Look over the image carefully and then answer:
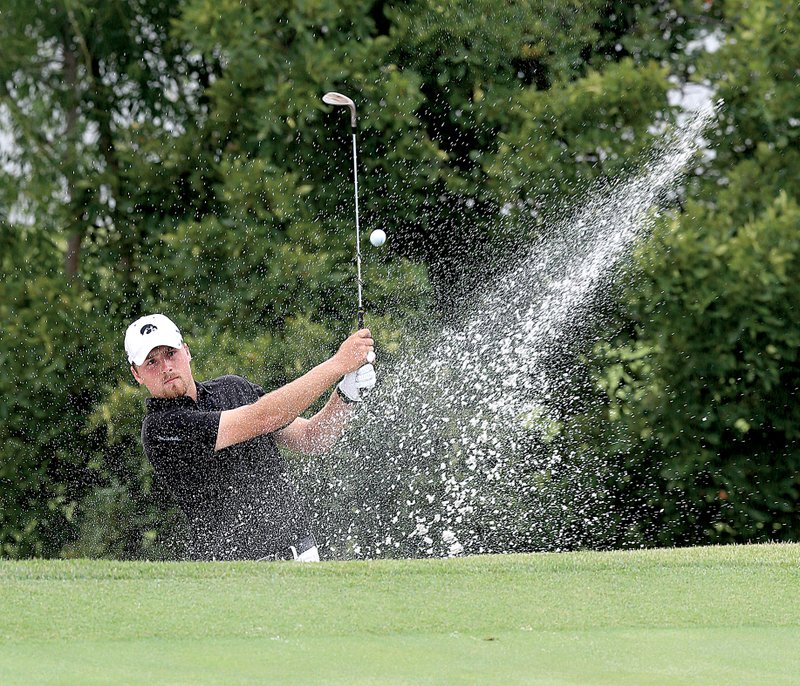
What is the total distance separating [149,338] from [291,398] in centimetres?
58

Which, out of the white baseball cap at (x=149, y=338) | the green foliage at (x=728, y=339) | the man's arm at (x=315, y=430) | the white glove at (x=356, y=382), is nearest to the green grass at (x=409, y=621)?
the white glove at (x=356, y=382)

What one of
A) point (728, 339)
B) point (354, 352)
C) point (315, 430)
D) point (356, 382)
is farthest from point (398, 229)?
point (354, 352)

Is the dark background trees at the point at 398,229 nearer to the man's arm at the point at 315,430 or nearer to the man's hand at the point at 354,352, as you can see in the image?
the man's arm at the point at 315,430

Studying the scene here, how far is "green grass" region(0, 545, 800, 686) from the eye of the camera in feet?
7.81

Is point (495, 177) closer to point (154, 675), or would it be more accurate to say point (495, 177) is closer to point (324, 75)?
point (324, 75)

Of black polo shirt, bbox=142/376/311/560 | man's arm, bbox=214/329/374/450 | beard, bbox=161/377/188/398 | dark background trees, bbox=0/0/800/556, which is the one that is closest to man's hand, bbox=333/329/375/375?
man's arm, bbox=214/329/374/450

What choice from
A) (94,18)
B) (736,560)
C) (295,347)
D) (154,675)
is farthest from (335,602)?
(94,18)

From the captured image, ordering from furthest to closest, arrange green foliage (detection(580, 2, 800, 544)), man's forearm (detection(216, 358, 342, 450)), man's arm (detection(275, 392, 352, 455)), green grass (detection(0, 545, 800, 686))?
green foliage (detection(580, 2, 800, 544)) < man's arm (detection(275, 392, 352, 455)) < man's forearm (detection(216, 358, 342, 450)) < green grass (detection(0, 545, 800, 686))

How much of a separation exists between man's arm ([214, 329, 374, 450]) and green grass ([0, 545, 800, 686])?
56 centimetres

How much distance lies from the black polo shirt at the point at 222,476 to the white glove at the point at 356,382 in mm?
368

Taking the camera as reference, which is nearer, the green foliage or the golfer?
the golfer

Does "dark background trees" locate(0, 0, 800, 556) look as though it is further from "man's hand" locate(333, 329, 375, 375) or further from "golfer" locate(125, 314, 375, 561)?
"man's hand" locate(333, 329, 375, 375)

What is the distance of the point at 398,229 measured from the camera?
667 centimetres

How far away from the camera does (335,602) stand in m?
3.02
